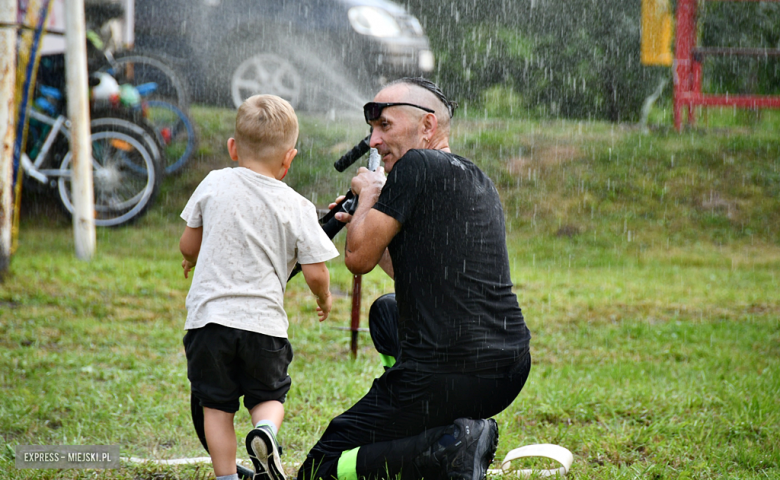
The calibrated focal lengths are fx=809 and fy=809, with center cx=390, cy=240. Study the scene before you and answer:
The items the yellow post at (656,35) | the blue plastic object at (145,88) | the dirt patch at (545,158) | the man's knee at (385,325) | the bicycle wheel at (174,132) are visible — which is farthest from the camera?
the yellow post at (656,35)

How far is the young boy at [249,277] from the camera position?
2.69 metres

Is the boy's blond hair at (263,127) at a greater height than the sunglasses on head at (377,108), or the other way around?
the sunglasses on head at (377,108)

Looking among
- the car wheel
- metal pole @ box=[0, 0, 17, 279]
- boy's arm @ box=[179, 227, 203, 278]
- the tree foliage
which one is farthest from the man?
the tree foliage

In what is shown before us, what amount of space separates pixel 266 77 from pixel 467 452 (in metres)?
7.35

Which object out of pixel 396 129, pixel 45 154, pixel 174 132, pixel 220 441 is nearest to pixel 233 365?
pixel 220 441

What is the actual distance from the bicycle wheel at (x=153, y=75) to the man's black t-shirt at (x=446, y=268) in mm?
6649

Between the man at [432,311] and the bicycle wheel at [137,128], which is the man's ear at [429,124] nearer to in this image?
the man at [432,311]

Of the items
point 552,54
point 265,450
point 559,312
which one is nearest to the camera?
point 265,450

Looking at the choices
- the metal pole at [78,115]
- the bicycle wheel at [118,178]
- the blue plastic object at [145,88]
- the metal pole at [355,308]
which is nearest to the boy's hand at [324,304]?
the metal pole at [355,308]

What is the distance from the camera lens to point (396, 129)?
2.96 metres

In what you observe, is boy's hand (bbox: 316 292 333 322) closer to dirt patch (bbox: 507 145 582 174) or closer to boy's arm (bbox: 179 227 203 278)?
boy's arm (bbox: 179 227 203 278)

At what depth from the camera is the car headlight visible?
367 inches

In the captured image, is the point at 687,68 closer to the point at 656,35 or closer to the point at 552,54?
the point at 656,35

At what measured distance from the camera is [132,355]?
16.5 ft
